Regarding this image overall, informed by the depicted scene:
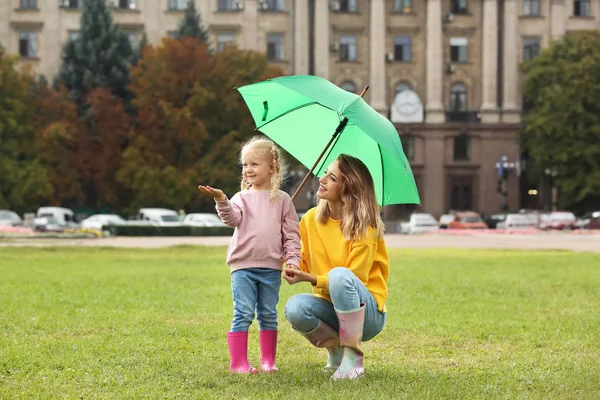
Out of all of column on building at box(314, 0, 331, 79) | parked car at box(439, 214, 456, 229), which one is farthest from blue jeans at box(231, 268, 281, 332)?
column on building at box(314, 0, 331, 79)

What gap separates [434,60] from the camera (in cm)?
7319

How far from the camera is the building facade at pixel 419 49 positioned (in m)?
72.5

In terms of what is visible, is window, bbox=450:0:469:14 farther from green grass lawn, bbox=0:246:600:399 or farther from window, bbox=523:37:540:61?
green grass lawn, bbox=0:246:600:399

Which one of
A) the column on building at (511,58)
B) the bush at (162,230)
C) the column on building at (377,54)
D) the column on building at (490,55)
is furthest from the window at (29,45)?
the column on building at (511,58)

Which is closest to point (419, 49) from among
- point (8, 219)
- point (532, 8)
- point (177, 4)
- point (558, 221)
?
point (532, 8)

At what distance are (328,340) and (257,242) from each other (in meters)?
0.90

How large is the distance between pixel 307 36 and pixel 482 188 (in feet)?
50.3

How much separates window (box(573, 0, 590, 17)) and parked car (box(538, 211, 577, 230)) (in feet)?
64.9

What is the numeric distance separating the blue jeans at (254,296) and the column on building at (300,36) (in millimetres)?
64977

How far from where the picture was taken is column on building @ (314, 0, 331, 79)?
239 feet

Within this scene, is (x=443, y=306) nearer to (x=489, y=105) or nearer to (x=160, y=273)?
(x=160, y=273)

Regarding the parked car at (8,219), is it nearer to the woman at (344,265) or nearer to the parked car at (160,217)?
the parked car at (160,217)

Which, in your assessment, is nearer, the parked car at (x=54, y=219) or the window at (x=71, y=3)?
the parked car at (x=54, y=219)

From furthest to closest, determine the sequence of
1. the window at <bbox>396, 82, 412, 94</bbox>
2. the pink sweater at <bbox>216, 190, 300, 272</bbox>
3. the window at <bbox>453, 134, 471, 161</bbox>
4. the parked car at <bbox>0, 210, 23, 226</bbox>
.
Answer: the window at <bbox>396, 82, 412, 94</bbox>
the window at <bbox>453, 134, 471, 161</bbox>
the parked car at <bbox>0, 210, 23, 226</bbox>
the pink sweater at <bbox>216, 190, 300, 272</bbox>
